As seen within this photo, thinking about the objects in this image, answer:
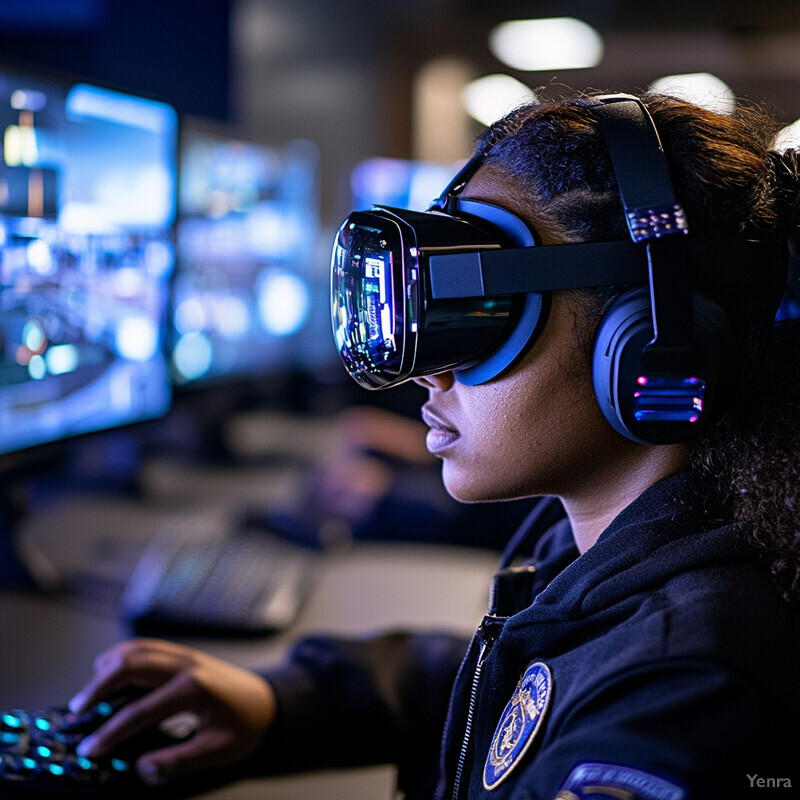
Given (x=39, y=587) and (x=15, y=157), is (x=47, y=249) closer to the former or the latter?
(x=15, y=157)

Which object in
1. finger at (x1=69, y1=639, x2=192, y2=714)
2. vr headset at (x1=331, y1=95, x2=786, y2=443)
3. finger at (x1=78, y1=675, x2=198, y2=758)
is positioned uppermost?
vr headset at (x1=331, y1=95, x2=786, y2=443)

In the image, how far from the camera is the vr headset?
1.86 ft

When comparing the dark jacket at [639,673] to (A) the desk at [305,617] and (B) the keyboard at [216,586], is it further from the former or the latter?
(B) the keyboard at [216,586]

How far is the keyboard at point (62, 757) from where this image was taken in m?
0.71

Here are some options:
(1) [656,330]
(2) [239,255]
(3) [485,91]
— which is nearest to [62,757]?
(1) [656,330]

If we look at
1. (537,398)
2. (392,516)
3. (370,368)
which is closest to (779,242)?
(537,398)

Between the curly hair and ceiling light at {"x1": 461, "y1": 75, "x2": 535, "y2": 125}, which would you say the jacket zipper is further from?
ceiling light at {"x1": 461, "y1": 75, "x2": 535, "y2": 125}

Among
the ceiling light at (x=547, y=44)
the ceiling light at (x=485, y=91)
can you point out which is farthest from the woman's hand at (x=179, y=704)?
the ceiling light at (x=485, y=91)

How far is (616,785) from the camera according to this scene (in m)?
0.43

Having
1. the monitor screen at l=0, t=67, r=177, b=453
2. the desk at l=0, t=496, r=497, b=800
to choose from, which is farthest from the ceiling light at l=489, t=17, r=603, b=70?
the desk at l=0, t=496, r=497, b=800

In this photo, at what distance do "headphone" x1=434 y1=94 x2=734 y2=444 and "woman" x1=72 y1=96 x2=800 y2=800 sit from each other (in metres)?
0.03

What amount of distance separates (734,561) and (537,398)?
0.59ft

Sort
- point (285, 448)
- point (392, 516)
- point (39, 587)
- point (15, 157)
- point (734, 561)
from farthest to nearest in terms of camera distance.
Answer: point (285, 448)
point (392, 516)
point (39, 587)
point (15, 157)
point (734, 561)

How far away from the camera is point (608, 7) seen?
15.9ft
